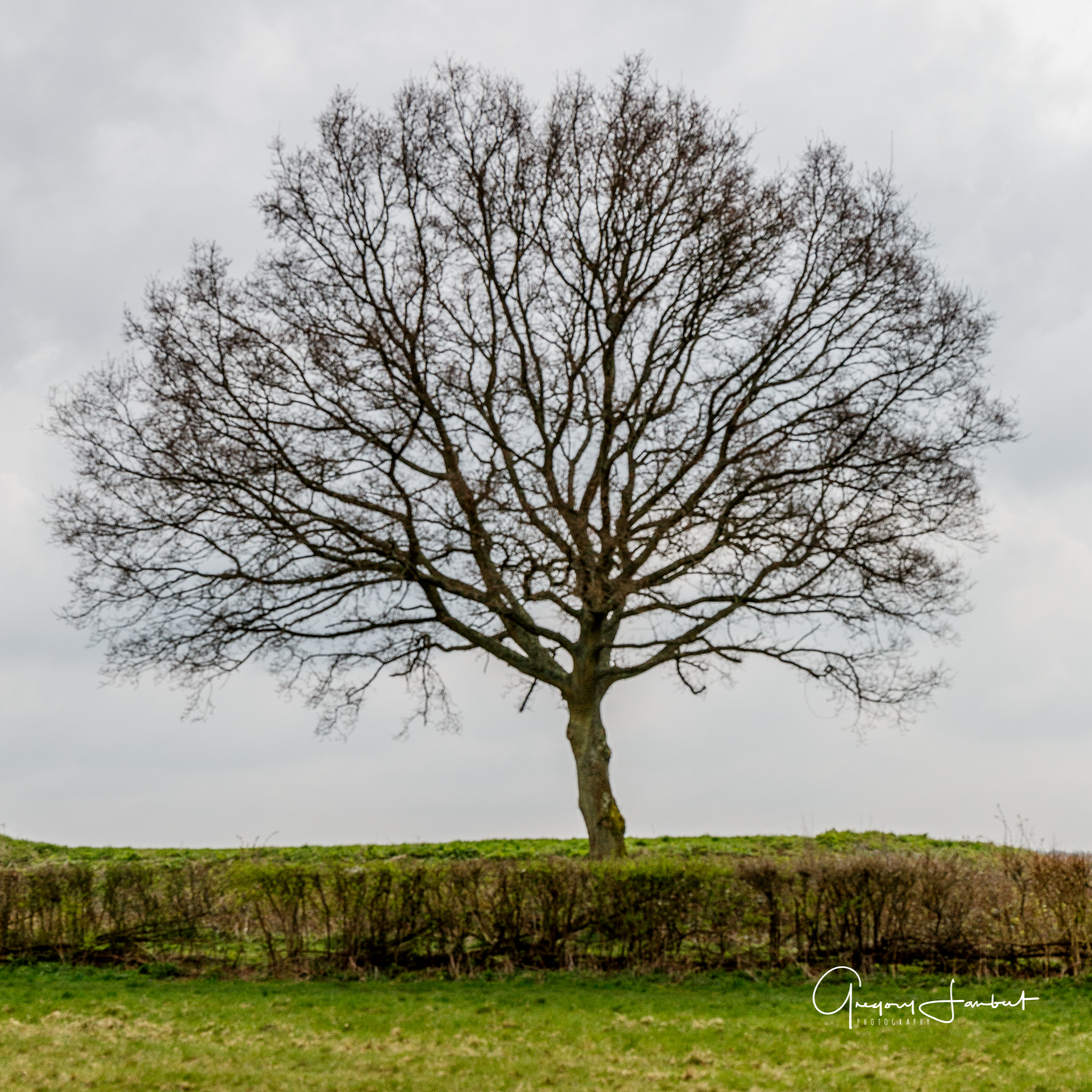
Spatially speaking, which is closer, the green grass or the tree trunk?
the tree trunk

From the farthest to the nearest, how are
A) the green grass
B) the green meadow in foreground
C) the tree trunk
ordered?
the green grass
the tree trunk
the green meadow in foreground

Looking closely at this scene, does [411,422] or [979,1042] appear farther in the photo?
[411,422]

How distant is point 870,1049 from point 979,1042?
102 centimetres

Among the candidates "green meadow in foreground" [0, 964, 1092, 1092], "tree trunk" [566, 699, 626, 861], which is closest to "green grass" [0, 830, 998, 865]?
"tree trunk" [566, 699, 626, 861]

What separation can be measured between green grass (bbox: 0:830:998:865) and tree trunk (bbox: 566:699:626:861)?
1.59 meters

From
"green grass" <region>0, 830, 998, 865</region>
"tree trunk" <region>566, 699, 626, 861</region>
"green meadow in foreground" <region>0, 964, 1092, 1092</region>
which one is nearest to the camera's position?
"green meadow in foreground" <region>0, 964, 1092, 1092</region>

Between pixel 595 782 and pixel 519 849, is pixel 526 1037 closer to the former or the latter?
pixel 595 782

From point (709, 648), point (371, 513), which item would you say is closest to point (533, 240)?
point (371, 513)

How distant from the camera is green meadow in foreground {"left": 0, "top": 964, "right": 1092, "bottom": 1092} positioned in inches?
309

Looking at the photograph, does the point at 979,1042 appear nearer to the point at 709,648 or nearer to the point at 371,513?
the point at 709,648

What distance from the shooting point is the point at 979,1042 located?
29.3ft

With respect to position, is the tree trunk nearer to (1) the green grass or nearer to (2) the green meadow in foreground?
(1) the green grass

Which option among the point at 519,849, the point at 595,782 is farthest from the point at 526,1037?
the point at 519,849

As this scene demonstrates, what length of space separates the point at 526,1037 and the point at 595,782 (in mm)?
6929
